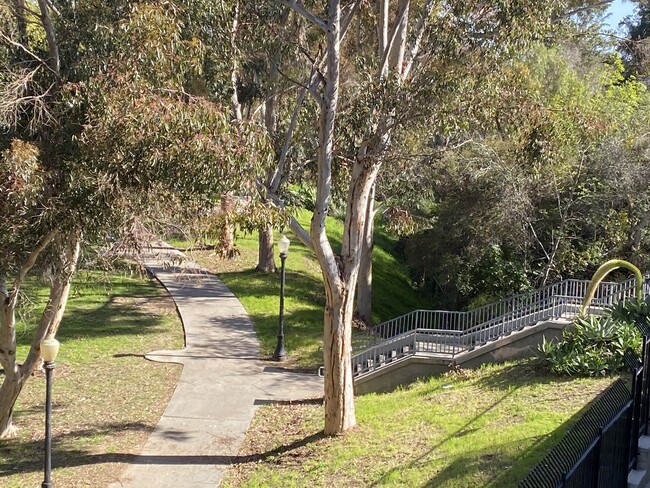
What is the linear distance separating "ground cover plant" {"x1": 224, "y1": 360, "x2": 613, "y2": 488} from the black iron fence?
1.41 m

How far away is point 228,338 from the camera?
20469mm

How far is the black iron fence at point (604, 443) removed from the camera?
19.0ft

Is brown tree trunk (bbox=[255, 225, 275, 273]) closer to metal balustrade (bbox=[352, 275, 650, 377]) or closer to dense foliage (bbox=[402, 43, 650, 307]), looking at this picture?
dense foliage (bbox=[402, 43, 650, 307])

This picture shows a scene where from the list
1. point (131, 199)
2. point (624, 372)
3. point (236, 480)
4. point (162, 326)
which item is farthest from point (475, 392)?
point (162, 326)

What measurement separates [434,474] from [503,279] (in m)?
13.7

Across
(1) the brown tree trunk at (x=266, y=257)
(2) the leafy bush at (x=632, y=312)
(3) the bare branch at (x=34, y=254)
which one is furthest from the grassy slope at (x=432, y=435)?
(1) the brown tree trunk at (x=266, y=257)

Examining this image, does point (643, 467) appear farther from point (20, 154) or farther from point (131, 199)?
point (20, 154)

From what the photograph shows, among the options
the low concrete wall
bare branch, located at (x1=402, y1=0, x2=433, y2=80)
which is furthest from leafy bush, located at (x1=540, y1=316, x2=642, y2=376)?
bare branch, located at (x1=402, y1=0, x2=433, y2=80)

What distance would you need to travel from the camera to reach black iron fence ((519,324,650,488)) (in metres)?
5.80

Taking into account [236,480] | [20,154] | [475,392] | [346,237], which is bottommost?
[236,480]

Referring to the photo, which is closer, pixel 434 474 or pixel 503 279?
pixel 434 474

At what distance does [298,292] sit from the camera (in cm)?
2588

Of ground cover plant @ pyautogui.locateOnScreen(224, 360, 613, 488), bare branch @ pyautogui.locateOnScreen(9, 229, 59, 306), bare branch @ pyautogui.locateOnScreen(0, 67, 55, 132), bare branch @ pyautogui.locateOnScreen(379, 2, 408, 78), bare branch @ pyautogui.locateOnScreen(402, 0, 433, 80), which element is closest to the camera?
ground cover plant @ pyautogui.locateOnScreen(224, 360, 613, 488)

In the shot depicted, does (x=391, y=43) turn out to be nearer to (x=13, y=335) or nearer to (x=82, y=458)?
(x=13, y=335)
